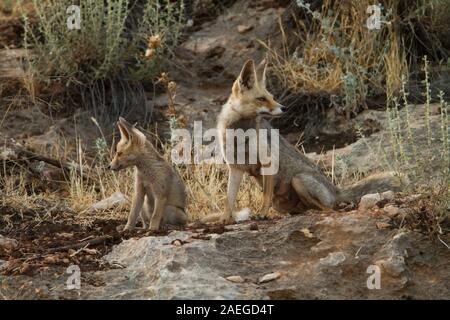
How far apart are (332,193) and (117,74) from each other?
466 cm

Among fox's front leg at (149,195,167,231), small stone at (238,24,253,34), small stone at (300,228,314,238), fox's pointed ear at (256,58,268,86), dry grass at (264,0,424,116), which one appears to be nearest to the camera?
small stone at (300,228,314,238)

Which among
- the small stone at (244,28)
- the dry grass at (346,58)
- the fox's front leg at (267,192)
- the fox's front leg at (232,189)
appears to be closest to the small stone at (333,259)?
the fox's front leg at (267,192)

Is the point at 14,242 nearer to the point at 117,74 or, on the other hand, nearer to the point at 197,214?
the point at 197,214

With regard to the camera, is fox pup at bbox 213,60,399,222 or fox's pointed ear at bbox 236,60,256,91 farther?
fox's pointed ear at bbox 236,60,256,91

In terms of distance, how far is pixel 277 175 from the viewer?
830 cm

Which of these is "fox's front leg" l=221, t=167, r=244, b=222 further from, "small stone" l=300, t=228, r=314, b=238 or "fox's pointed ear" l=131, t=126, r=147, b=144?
"small stone" l=300, t=228, r=314, b=238

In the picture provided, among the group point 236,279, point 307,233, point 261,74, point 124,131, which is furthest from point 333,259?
point 261,74

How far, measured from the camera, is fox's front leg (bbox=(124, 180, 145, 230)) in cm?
800

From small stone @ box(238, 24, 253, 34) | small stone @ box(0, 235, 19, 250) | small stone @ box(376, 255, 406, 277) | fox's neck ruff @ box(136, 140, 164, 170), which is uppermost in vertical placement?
small stone @ box(238, 24, 253, 34)

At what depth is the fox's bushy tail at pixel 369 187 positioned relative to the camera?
26.7 ft

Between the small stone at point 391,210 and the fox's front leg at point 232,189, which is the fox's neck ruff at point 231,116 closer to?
the fox's front leg at point 232,189

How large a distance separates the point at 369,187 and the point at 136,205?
203 centimetres

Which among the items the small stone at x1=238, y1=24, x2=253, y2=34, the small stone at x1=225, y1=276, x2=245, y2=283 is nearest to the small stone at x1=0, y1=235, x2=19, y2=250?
the small stone at x1=225, y1=276, x2=245, y2=283
